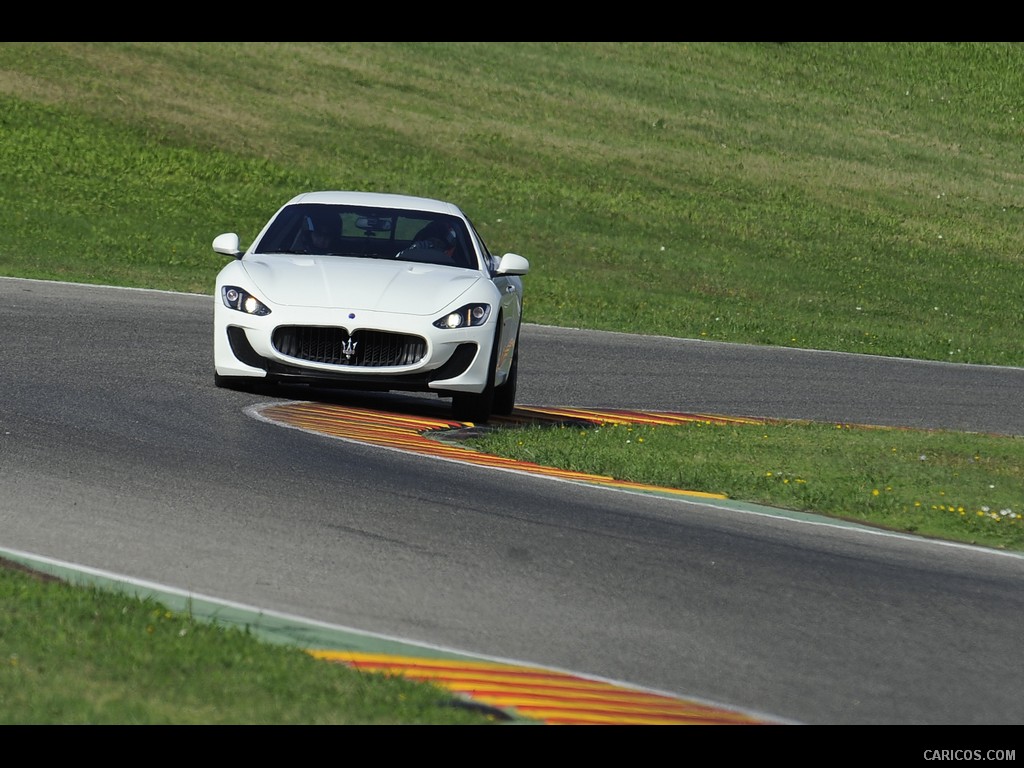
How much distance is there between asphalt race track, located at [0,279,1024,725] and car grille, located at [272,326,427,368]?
0.53 m

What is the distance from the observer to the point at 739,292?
28.1 m

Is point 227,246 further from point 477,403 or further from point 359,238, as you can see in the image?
point 477,403

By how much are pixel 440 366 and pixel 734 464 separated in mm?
2040

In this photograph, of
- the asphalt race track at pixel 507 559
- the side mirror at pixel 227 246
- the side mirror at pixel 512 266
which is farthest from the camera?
the side mirror at pixel 512 266

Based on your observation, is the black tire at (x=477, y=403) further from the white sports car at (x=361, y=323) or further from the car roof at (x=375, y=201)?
the car roof at (x=375, y=201)

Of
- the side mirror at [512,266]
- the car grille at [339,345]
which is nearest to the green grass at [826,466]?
the car grille at [339,345]

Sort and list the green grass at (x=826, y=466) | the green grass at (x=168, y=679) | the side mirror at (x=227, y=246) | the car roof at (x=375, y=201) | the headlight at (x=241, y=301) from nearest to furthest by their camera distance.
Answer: the green grass at (x=168, y=679) < the green grass at (x=826, y=466) < the headlight at (x=241, y=301) < the side mirror at (x=227, y=246) < the car roof at (x=375, y=201)

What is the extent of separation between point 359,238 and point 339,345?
1.51m

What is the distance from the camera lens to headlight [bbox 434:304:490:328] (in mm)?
11180

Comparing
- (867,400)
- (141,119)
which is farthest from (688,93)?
(867,400)

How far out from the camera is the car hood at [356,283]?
11078 mm

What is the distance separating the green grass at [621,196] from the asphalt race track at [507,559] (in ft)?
2.72

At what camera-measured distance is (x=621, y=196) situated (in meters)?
36.0
